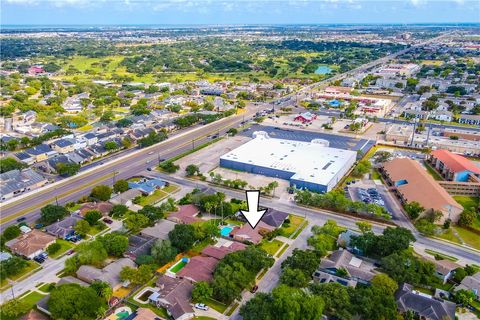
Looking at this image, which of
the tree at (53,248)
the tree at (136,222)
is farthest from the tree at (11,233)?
the tree at (136,222)

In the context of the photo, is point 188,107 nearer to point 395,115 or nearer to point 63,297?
point 395,115

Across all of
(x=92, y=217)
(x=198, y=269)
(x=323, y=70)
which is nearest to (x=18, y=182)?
(x=92, y=217)

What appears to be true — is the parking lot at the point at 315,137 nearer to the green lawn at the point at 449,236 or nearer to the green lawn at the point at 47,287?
the green lawn at the point at 449,236

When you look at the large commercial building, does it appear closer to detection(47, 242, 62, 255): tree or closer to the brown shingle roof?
the brown shingle roof

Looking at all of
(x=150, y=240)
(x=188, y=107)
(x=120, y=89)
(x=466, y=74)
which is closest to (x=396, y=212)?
(x=150, y=240)

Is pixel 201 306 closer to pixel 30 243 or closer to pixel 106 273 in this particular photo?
pixel 106 273
